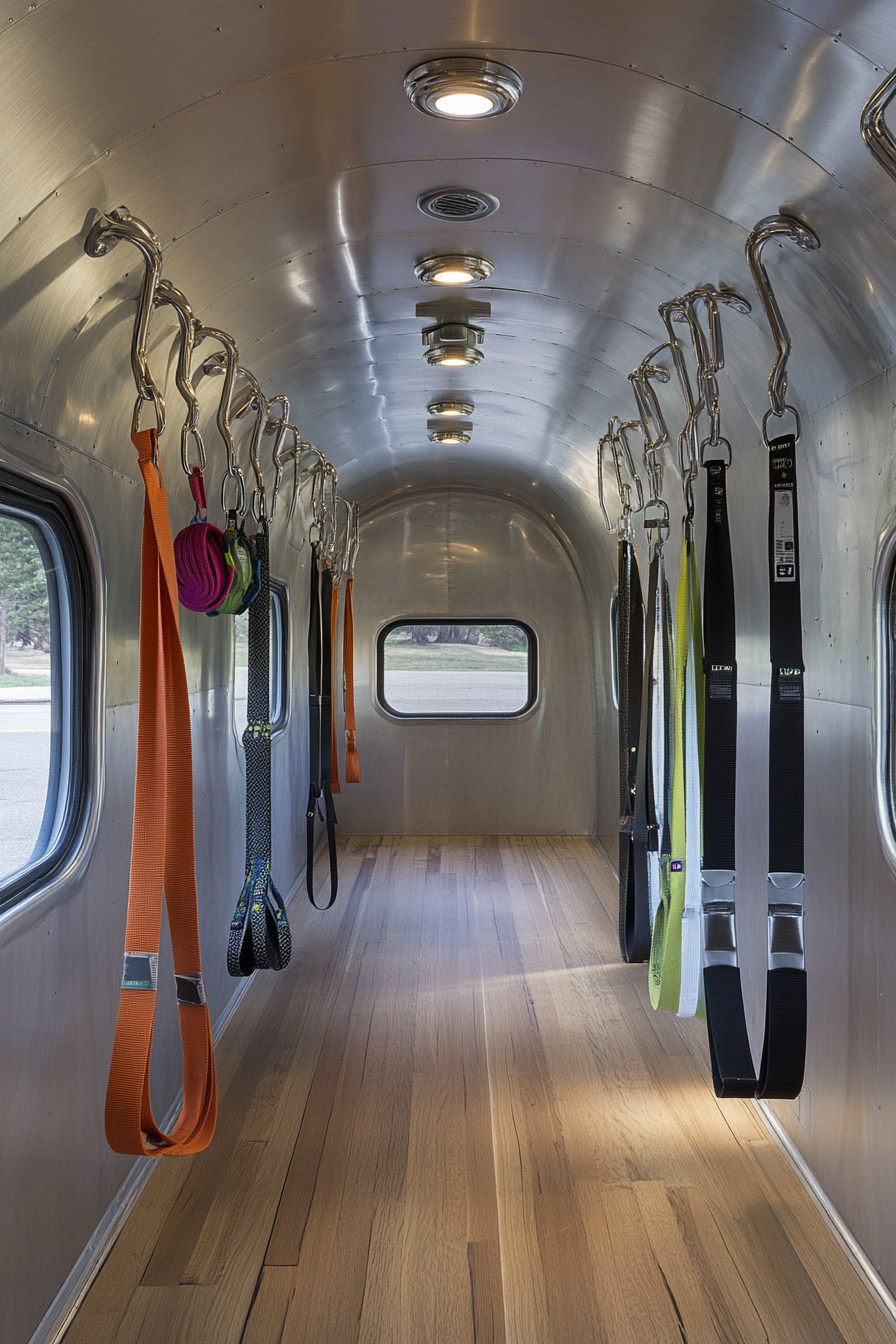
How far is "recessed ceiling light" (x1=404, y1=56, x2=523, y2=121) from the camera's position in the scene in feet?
6.68

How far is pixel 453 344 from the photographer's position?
4090 mm

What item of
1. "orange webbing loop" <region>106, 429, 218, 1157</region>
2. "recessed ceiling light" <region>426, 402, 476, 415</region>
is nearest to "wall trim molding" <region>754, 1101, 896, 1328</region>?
"orange webbing loop" <region>106, 429, 218, 1157</region>

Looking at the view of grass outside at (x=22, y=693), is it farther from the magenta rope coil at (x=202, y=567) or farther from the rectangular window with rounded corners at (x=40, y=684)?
the magenta rope coil at (x=202, y=567)

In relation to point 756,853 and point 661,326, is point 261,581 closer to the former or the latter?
point 661,326

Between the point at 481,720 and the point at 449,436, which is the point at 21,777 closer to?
the point at 449,436

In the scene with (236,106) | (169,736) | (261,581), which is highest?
(236,106)

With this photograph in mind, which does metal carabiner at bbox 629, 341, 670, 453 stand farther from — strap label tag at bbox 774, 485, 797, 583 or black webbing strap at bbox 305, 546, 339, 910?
black webbing strap at bbox 305, 546, 339, 910

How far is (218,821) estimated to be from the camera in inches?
171

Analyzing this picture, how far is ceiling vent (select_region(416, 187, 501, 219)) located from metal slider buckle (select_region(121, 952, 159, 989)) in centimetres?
184

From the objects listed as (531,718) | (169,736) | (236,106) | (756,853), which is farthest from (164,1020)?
(531,718)

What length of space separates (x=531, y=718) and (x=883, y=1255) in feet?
19.3

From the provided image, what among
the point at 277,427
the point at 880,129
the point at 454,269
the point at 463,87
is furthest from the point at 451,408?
the point at 880,129

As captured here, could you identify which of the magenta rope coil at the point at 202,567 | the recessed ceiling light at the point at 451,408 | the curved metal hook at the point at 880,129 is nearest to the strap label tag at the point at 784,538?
the curved metal hook at the point at 880,129

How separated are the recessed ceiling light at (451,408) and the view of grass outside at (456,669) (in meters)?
2.89
